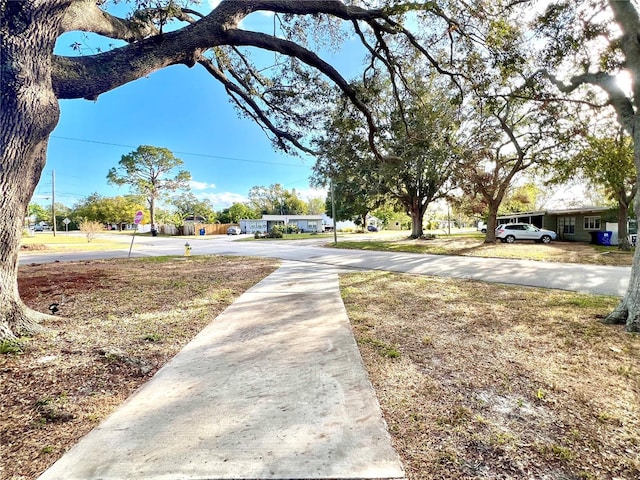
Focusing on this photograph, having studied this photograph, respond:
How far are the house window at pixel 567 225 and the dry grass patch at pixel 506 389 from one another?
23775 mm

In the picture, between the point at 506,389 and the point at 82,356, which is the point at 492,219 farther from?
the point at 82,356

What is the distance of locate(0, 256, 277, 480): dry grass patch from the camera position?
203 cm

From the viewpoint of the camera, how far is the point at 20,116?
3.45 metres

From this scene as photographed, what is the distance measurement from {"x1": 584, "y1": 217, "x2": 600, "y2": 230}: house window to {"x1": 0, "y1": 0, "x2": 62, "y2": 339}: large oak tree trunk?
94.8ft

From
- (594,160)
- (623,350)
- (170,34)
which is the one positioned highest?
(170,34)

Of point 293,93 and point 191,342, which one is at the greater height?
point 293,93

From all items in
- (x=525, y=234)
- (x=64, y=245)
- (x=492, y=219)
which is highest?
(x=492, y=219)

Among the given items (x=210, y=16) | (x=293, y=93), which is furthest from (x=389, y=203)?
(x=210, y=16)

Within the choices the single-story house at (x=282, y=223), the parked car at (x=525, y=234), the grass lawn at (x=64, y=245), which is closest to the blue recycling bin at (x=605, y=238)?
the parked car at (x=525, y=234)

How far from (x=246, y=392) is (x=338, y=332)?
1733mm

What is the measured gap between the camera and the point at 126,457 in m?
1.83

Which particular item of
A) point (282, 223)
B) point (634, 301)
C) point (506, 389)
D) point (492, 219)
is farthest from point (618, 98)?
point (282, 223)

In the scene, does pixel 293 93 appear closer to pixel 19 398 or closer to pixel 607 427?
pixel 19 398

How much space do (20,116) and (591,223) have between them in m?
29.5
